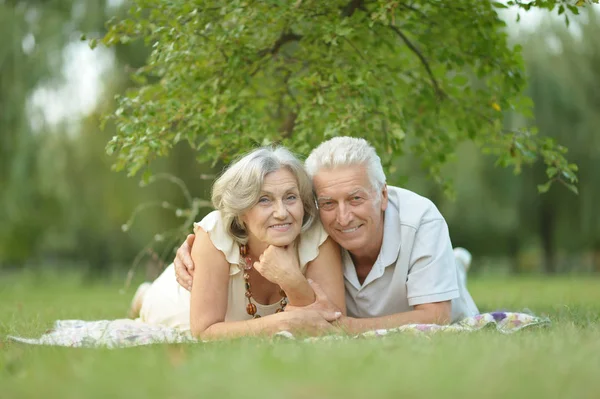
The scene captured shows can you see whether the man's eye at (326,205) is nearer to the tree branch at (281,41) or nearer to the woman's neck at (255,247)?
the woman's neck at (255,247)

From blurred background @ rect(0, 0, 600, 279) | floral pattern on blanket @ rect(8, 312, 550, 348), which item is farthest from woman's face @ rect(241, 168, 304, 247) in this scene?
blurred background @ rect(0, 0, 600, 279)

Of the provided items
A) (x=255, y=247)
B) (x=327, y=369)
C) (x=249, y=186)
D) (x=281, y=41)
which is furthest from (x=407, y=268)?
(x=281, y=41)

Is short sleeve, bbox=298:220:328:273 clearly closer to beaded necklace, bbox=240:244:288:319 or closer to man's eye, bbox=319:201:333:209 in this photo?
man's eye, bbox=319:201:333:209

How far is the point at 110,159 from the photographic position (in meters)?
15.2

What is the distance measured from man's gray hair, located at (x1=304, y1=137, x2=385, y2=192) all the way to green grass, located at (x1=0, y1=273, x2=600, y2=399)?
1.14 m

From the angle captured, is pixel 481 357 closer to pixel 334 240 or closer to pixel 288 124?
pixel 334 240

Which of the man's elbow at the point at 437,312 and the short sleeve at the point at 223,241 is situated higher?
the short sleeve at the point at 223,241

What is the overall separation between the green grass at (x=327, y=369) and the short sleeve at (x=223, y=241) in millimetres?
905

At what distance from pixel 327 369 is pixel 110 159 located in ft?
42.8

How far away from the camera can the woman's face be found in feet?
14.4

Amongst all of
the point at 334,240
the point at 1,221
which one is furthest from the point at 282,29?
the point at 1,221

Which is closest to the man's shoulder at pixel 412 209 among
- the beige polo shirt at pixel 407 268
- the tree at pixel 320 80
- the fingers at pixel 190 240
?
the beige polo shirt at pixel 407 268

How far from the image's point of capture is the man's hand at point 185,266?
476cm

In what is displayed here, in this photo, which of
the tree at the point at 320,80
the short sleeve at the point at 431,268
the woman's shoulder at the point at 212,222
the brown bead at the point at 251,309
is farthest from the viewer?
the tree at the point at 320,80
